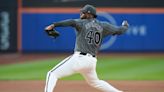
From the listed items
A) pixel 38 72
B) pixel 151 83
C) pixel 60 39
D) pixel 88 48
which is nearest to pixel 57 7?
pixel 60 39

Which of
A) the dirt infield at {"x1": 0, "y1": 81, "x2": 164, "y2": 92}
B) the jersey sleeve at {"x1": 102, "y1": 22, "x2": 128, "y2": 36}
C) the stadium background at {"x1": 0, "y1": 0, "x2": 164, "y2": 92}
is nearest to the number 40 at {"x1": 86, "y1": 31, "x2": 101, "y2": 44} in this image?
the jersey sleeve at {"x1": 102, "y1": 22, "x2": 128, "y2": 36}

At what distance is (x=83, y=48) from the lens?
31.1 ft

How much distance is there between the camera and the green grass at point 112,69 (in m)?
14.8

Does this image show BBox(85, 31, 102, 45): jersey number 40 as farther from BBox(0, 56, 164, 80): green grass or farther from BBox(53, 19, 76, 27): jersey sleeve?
BBox(0, 56, 164, 80): green grass

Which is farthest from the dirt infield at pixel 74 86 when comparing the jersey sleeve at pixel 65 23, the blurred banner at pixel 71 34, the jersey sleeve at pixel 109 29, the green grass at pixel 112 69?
the blurred banner at pixel 71 34

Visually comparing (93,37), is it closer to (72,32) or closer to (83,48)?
(83,48)

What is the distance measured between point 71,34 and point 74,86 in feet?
A: 24.8

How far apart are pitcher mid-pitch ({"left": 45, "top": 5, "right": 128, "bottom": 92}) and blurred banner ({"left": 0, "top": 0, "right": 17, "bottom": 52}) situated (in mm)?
10884

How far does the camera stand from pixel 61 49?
20391mm

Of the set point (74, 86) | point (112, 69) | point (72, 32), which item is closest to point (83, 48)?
point (74, 86)

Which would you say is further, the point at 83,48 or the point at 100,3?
the point at 100,3

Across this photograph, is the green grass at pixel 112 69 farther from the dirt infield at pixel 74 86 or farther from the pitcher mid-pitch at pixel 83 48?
the pitcher mid-pitch at pixel 83 48

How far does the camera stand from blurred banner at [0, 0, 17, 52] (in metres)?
20.1

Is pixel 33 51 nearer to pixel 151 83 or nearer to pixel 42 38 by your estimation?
pixel 42 38
